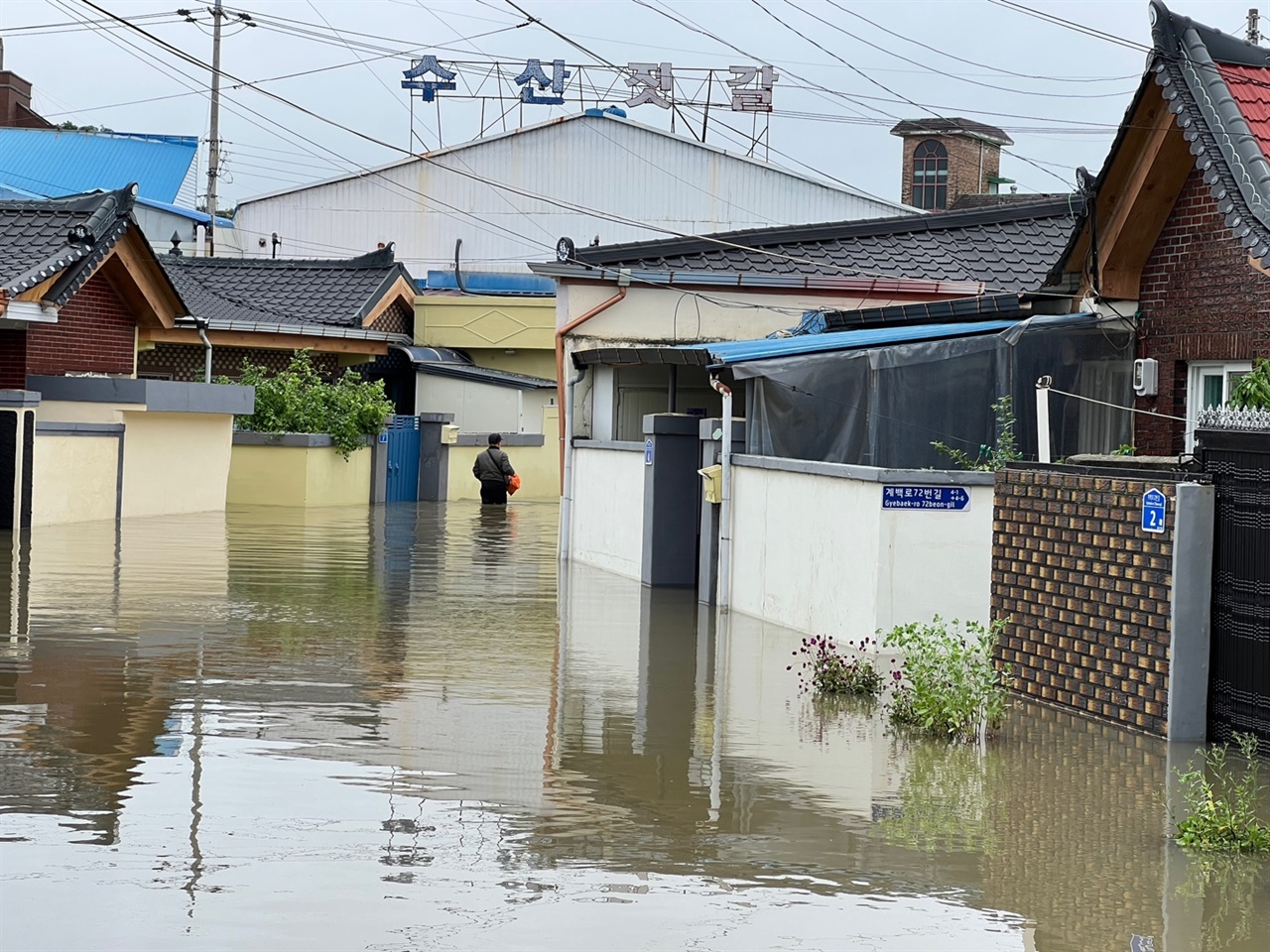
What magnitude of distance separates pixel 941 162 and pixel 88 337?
41.9m

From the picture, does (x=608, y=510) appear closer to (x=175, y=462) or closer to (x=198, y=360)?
(x=175, y=462)

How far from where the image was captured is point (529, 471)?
38.5m

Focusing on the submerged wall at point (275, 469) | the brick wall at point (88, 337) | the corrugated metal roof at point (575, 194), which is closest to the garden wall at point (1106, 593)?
the brick wall at point (88, 337)

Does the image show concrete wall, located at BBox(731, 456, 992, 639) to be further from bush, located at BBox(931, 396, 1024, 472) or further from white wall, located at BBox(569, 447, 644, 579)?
white wall, located at BBox(569, 447, 644, 579)

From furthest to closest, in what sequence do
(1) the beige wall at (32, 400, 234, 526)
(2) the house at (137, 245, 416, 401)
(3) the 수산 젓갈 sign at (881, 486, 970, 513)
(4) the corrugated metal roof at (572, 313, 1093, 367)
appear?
(2) the house at (137, 245, 416, 401) < (1) the beige wall at (32, 400, 234, 526) < (4) the corrugated metal roof at (572, 313, 1093, 367) < (3) the 수산 젓갈 sign at (881, 486, 970, 513)

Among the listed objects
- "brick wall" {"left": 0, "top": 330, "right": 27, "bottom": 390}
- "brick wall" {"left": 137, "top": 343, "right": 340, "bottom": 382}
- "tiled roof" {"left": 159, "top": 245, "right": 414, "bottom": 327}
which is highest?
"tiled roof" {"left": 159, "top": 245, "right": 414, "bottom": 327}

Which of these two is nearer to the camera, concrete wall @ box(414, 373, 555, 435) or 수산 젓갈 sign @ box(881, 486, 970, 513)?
수산 젓갈 sign @ box(881, 486, 970, 513)

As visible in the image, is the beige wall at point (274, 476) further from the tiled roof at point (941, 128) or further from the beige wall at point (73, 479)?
the tiled roof at point (941, 128)

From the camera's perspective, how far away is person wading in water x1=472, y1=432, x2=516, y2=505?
32.3m

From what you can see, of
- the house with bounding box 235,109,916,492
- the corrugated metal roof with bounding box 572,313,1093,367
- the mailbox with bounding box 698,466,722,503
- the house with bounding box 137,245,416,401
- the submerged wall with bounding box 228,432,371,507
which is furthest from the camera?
the house with bounding box 235,109,916,492

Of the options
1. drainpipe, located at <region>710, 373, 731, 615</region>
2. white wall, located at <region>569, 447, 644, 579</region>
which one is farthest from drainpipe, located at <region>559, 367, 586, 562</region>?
drainpipe, located at <region>710, 373, 731, 615</region>

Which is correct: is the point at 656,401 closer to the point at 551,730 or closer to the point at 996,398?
the point at 996,398

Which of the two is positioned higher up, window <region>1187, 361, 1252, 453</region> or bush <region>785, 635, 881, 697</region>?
window <region>1187, 361, 1252, 453</region>

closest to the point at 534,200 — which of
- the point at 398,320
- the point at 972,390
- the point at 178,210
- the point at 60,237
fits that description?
the point at 178,210
